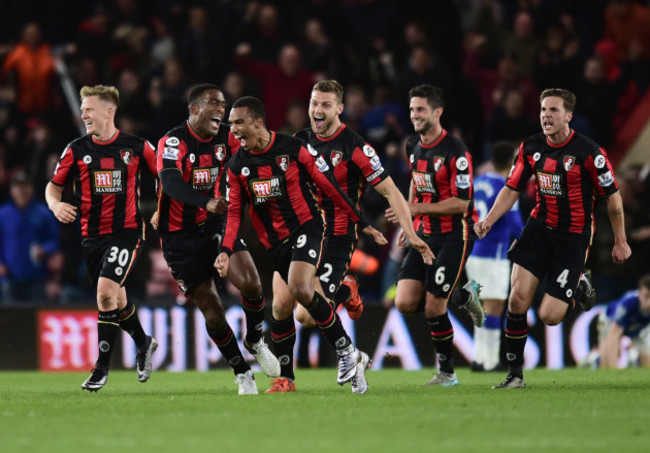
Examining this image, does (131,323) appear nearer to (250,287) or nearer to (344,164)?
(250,287)

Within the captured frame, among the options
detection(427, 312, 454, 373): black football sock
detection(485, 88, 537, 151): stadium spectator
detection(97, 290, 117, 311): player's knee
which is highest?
detection(485, 88, 537, 151): stadium spectator

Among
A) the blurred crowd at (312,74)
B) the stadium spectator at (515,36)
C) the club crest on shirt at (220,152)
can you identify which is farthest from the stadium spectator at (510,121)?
the club crest on shirt at (220,152)

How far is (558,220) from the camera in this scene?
9.36 meters

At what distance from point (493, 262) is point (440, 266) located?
2559 mm

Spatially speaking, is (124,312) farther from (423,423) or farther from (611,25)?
(611,25)

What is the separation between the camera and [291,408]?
7.82 metres

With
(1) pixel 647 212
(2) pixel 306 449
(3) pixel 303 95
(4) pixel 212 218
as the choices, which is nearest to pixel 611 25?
(1) pixel 647 212

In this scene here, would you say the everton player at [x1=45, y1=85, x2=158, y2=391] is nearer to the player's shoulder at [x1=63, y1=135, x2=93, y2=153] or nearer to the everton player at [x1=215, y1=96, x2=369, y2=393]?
the player's shoulder at [x1=63, y1=135, x2=93, y2=153]

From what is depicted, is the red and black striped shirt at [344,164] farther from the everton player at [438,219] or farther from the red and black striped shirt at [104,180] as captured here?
the red and black striped shirt at [104,180]

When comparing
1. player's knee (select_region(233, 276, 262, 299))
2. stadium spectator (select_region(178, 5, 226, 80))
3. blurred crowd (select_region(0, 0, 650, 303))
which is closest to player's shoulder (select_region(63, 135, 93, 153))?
player's knee (select_region(233, 276, 262, 299))

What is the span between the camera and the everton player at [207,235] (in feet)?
29.6

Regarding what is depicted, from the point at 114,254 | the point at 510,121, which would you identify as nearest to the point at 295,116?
the point at 510,121

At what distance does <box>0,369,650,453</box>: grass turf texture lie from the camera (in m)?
6.14

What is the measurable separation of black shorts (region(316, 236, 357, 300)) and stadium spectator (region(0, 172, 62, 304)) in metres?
6.15
